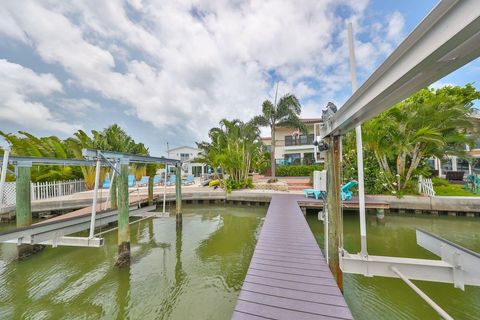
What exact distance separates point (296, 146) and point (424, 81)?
1025 inches

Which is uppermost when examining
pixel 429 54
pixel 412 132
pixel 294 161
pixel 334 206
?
pixel 412 132

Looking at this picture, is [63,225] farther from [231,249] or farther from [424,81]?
[424,81]

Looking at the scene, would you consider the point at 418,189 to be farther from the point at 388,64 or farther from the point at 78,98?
the point at 78,98

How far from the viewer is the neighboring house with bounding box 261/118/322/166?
26.7 m

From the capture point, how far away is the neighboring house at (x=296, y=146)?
26703mm

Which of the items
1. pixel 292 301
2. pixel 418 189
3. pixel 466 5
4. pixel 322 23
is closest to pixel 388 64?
pixel 466 5

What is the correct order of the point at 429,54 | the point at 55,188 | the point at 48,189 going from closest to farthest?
1. the point at 429,54
2. the point at 48,189
3. the point at 55,188

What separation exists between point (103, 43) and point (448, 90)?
88.2ft

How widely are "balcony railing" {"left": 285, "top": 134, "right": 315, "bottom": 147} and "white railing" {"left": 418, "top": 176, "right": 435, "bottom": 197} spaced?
1612 centimetres

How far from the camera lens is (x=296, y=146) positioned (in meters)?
27.4

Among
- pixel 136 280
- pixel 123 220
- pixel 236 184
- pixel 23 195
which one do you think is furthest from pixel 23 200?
pixel 236 184

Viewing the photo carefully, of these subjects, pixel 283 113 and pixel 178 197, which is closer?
pixel 178 197

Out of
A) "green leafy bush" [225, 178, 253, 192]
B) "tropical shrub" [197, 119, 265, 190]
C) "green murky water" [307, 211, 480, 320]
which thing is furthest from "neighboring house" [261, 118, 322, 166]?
"green murky water" [307, 211, 480, 320]

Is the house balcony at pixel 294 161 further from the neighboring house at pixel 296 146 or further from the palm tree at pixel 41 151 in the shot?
the palm tree at pixel 41 151
